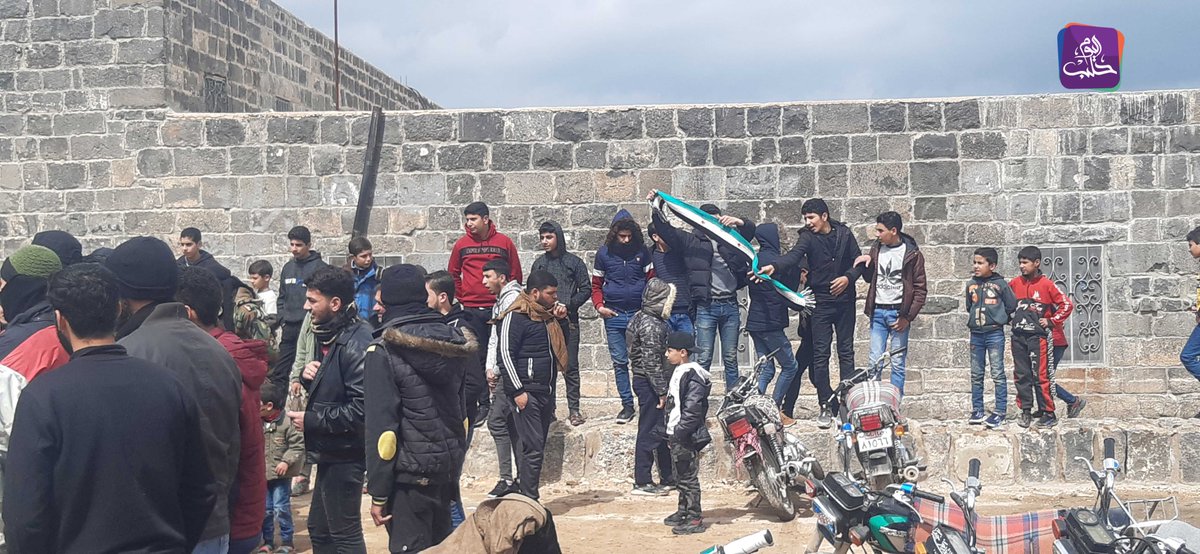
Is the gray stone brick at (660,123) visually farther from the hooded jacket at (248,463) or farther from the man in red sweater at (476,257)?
the hooded jacket at (248,463)

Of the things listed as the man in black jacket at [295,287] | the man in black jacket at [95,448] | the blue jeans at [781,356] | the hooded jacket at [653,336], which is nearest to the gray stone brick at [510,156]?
the man in black jacket at [295,287]

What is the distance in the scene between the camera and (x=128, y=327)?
4461 mm

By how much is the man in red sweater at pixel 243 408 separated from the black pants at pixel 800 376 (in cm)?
573

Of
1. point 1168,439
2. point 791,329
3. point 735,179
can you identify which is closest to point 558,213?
point 735,179

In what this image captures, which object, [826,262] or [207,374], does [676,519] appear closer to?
[826,262]

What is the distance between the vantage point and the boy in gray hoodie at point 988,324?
9.70 metres

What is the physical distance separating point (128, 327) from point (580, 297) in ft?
18.3

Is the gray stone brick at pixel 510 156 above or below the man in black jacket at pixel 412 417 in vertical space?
above

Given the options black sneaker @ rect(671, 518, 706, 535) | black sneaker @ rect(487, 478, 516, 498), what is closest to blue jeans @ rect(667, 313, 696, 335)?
black sneaker @ rect(487, 478, 516, 498)

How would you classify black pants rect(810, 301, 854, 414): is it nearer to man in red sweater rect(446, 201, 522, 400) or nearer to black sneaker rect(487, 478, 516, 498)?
man in red sweater rect(446, 201, 522, 400)

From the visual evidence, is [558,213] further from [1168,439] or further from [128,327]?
[128,327]

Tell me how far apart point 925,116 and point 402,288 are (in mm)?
6690

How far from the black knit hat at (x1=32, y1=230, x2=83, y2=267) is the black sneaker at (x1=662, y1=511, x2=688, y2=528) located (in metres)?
4.04

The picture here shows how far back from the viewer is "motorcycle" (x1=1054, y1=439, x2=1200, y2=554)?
436cm
